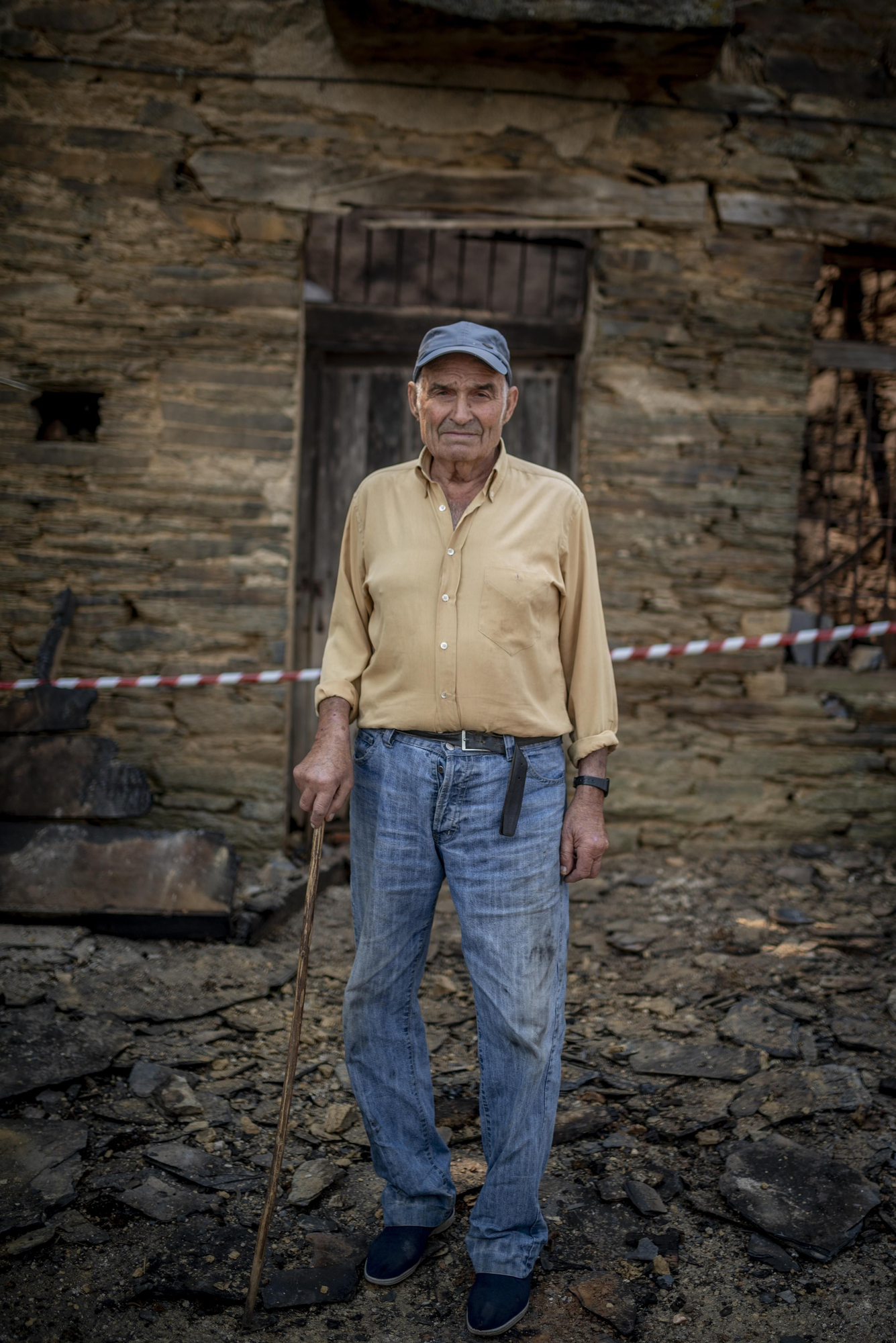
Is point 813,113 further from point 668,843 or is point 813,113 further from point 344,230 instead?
point 668,843

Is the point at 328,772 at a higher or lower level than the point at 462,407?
lower

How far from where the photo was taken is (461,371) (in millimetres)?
2098

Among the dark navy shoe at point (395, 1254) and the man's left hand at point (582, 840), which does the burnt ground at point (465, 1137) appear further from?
the man's left hand at point (582, 840)

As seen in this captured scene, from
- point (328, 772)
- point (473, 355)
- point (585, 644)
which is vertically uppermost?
point (473, 355)

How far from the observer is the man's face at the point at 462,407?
6.86 ft

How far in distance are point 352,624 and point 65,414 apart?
10.9 feet

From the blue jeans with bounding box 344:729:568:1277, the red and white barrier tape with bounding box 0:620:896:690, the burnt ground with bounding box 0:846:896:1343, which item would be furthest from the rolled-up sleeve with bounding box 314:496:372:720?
the red and white barrier tape with bounding box 0:620:896:690

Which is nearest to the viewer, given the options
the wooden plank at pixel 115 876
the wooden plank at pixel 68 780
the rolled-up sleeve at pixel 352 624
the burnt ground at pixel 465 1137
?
the burnt ground at pixel 465 1137

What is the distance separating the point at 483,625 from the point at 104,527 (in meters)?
3.25

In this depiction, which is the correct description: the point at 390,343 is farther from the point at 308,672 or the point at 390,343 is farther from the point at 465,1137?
the point at 465,1137

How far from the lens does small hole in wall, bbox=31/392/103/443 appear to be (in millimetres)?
4762

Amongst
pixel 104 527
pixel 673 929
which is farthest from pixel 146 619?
pixel 673 929

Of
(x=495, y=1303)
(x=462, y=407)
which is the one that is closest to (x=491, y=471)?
(x=462, y=407)

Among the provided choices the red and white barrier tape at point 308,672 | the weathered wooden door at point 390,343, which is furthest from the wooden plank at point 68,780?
the weathered wooden door at point 390,343
